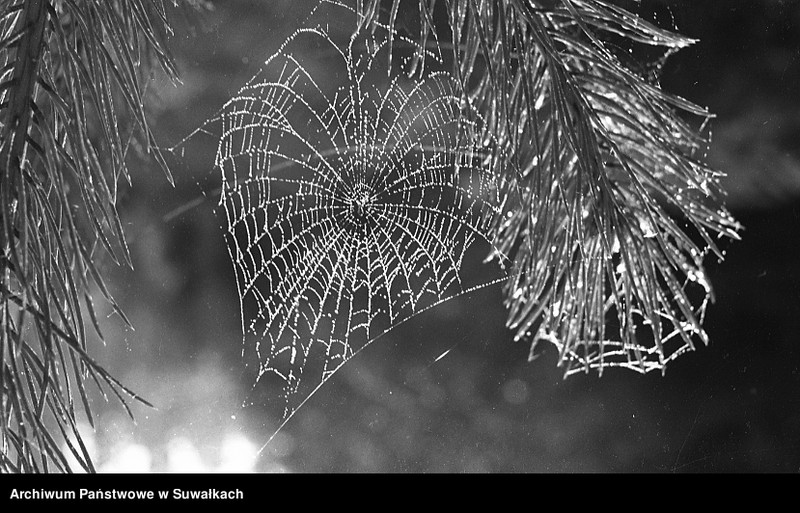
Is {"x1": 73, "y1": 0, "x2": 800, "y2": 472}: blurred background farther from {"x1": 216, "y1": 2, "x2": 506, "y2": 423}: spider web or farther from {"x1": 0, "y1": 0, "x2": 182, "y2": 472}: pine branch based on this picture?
Answer: {"x1": 0, "y1": 0, "x2": 182, "y2": 472}: pine branch

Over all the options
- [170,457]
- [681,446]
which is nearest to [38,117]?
[170,457]

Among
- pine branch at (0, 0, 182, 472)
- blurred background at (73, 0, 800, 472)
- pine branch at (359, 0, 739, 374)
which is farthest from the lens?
blurred background at (73, 0, 800, 472)

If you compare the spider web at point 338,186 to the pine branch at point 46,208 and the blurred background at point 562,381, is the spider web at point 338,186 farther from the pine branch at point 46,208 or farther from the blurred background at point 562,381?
the pine branch at point 46,208

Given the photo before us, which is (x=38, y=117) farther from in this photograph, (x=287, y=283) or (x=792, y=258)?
(x=792, y=258)

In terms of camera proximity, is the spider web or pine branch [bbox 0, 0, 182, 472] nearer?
pine branch [bbox 0, 0, 182, 472]

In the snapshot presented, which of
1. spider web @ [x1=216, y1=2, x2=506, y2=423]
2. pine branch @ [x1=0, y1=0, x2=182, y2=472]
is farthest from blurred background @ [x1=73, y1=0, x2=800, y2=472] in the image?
pine branch @ [x1=0, y1=0, x2=182, y2=472]

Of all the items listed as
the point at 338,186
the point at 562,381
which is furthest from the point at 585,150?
the point at 338,186
